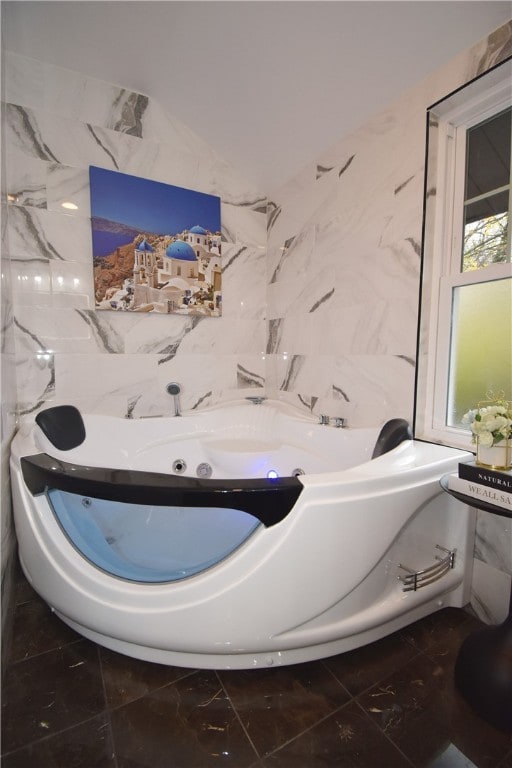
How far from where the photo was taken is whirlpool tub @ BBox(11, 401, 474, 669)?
0.93 meters

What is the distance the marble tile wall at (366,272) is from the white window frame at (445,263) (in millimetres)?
→ 54

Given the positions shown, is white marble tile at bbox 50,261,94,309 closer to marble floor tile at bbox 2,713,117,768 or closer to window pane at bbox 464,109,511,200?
marble floor tile at bbox 2,713,117,768

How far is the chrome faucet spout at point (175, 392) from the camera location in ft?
6.97

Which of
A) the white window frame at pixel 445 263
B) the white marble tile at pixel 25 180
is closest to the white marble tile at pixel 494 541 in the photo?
the white window frame at pixel 445 263

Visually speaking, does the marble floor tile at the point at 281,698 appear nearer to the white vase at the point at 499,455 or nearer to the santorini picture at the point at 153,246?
the white vase at the point at 499,455

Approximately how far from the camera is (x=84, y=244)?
1887 millimetres

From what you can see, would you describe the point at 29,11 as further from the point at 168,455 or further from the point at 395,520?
the point at 395,520

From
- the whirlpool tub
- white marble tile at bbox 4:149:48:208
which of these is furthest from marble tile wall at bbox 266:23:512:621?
white marble tile at bbox 4:149:48:208

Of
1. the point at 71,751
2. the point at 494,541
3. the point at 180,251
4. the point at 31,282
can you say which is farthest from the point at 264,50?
the point at 71,751

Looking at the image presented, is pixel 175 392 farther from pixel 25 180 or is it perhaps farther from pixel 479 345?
pixel 479 345

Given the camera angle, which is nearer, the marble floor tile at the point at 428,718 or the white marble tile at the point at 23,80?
the marble floor tile at the point at 428,718

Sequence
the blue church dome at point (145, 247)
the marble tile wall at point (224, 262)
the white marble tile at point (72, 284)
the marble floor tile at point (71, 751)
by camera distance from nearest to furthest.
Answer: the marble floor tile at point (71, 751)
the marble tile wall at point (224, 262)
the white marble tile at point (72, 284)
the blue church dome at point (145, 247)

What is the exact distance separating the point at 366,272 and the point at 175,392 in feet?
4.27

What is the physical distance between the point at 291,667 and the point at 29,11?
110 inches
